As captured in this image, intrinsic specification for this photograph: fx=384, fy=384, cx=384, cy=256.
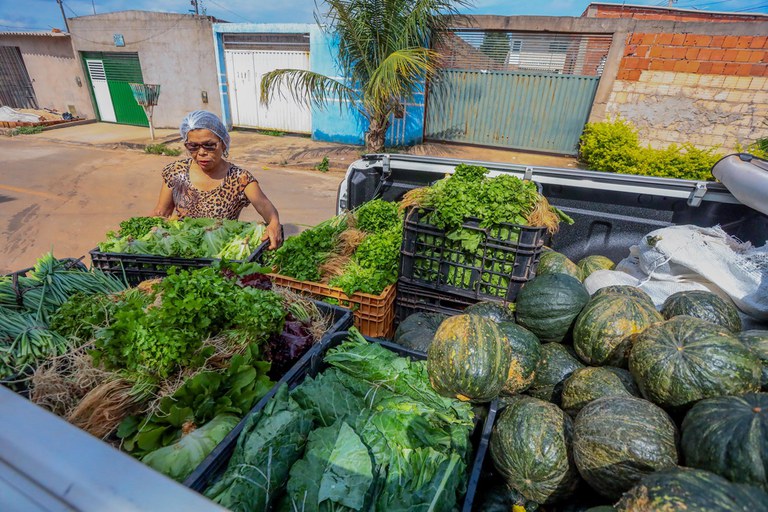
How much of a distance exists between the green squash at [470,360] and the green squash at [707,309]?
1.15 meters

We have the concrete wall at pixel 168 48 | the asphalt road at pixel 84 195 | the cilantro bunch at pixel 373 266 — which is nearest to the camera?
the cilantro bunch at pixel 373 266

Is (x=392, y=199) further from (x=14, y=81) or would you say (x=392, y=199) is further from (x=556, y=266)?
(x=14, y=81)

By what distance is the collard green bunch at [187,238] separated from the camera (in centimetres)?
309

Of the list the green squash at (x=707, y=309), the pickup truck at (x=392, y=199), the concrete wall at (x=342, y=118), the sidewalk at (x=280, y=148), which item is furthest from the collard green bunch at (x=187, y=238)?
the concrete wall at (x=342, y=118)

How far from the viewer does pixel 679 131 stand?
927 centimetres

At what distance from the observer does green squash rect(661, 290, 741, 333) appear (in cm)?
228

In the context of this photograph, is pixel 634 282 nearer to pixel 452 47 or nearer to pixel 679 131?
pixel 679 131

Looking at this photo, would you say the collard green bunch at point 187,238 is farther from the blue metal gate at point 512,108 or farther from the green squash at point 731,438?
the blue metal gate at point 512,108

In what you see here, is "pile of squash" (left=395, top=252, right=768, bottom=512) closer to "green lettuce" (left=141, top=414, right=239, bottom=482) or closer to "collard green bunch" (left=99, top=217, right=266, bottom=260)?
"green lettuce" (left=141, top=414, right=239, bottom=482)

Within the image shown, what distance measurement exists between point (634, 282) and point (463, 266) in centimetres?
135

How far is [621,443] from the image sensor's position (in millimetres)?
1542

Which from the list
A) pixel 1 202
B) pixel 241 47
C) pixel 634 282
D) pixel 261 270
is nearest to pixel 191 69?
pixel 241 47

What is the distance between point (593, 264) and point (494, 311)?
1.29 m

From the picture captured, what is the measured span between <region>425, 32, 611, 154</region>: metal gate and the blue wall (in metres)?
0.63
